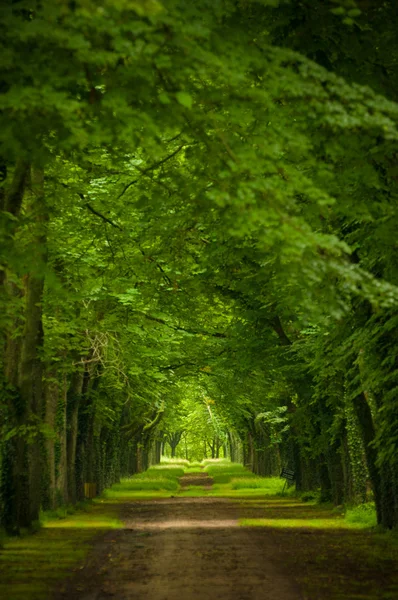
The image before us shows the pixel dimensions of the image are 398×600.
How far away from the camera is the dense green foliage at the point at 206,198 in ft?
27.7

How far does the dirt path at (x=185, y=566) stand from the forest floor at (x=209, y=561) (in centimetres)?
1

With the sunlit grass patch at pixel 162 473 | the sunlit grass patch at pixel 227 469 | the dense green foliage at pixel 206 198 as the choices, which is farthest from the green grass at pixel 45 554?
the sunlit grass patch at pixel 227 469

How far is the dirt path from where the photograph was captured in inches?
434

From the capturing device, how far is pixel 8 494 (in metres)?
19.9

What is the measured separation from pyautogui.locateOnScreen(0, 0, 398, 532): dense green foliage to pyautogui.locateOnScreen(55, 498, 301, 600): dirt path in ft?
9.52

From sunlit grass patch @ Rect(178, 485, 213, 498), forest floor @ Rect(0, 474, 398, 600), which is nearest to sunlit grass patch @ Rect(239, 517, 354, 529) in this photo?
forest floor @ Rect(0, 474, 398, 600)

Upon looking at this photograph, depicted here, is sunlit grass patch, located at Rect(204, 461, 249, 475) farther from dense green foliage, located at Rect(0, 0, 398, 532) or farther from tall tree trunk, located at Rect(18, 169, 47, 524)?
tall tree trunk, located at Rect(18, 169, 47, 524)

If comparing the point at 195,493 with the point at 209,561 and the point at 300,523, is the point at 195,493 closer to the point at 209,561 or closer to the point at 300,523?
the point at 300,523

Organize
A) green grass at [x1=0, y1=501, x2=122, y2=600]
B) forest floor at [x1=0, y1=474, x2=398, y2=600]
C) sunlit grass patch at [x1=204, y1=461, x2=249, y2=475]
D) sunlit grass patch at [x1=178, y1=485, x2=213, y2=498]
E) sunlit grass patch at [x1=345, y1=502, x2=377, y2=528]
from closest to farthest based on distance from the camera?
forest floor at [x1=0, y1=474, x2=398, y2=600] → green grass at [x1=0, y1=501, x2=122, y2=600] → sunlit grass patch at [x1=345, y1=502, x2=377, y2=528] → sunlit grass patch at [x1=178, y1=485, x2=213, y2=498] → sunlit grass patch at [x1=204, y1=461, x2=249, y2=475]

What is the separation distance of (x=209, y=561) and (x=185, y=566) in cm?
70

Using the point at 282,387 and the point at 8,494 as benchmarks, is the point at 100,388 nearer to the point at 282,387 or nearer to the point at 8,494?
the point at 282,387

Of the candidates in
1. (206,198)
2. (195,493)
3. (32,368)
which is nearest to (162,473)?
(195,493)

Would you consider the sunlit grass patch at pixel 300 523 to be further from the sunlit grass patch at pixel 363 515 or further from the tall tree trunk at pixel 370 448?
the tall tree trunk at pixel 370 448

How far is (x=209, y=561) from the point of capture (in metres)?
14.3
